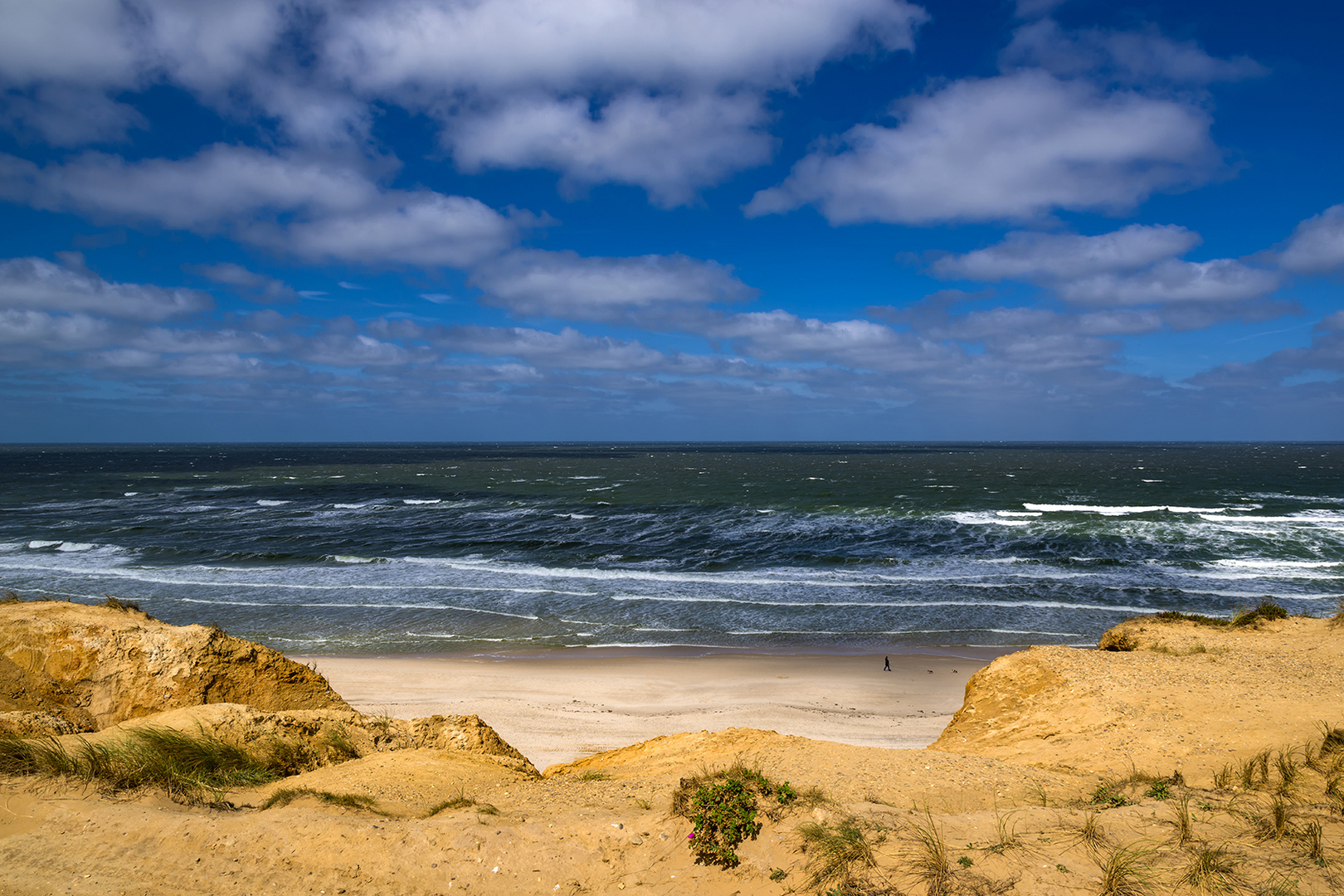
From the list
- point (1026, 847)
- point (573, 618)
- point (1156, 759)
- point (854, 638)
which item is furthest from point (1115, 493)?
point (1026, 847)

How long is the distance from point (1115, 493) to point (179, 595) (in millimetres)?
68602

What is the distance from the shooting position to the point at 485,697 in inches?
641

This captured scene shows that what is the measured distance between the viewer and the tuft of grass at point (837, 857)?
15.8 feet

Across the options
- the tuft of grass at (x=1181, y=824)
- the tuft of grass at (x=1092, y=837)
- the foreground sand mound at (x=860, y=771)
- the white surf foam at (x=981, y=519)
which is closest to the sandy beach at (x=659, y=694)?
the foreground sand mound at (x=860, y=771)

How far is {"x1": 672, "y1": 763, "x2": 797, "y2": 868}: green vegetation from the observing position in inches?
207

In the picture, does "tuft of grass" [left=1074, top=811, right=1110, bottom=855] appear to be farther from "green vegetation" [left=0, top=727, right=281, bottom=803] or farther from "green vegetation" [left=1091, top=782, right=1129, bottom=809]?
"green vegetation" [left=0, top=727, right=281, bottom=803]

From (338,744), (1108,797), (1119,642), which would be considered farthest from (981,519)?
(338,744)

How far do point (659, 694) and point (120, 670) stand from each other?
11.0 meters

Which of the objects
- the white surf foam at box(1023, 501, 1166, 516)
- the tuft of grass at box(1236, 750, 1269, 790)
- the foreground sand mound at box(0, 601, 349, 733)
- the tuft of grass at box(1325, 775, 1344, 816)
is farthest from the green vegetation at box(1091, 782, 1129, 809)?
the white surf foam at box(1023, 501, 1166, 516)

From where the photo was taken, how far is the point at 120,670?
9.14 meters

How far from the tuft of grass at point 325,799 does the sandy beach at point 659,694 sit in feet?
21.9

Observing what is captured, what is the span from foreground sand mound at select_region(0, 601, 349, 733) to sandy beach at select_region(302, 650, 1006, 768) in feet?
17.0

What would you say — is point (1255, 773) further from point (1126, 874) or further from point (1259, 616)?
point (1259, 616)

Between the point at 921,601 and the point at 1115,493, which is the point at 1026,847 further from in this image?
the point at 1115,493
